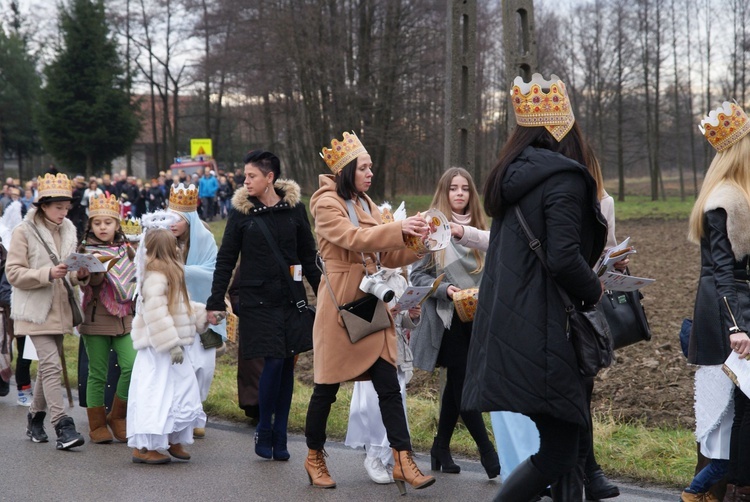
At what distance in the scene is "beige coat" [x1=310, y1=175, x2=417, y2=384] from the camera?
5828 millimetres

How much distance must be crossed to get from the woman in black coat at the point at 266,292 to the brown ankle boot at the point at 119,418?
1.29 m

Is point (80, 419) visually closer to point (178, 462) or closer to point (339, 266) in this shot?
point (178, 462)

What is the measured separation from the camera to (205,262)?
8039mm

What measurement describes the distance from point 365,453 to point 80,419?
2.73 m

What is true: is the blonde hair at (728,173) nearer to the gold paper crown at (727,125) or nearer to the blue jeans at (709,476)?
the gold paper crown at (727,125)

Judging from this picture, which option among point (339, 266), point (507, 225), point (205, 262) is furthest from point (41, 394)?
point (507, 225)

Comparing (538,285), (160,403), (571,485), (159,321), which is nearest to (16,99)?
(159,321)

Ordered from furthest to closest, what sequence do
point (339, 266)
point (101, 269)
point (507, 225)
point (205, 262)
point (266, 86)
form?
1. point (266, 86)
2. point (205, 262)
3. point (101, 269)
4. point (339, 266)
5. point (507, 225)

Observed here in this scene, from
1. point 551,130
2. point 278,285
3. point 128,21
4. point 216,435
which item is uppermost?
point 128,21

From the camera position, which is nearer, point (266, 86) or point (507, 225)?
point (507, 225)

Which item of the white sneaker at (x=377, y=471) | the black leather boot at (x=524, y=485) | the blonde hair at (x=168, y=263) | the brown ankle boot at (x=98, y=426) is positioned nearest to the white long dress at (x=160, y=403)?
the blonde hair at (x=168, y=263)

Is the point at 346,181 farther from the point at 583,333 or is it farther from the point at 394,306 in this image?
the point at 583,333

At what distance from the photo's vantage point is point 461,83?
8.25 metres

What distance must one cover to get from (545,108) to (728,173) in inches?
55.3
